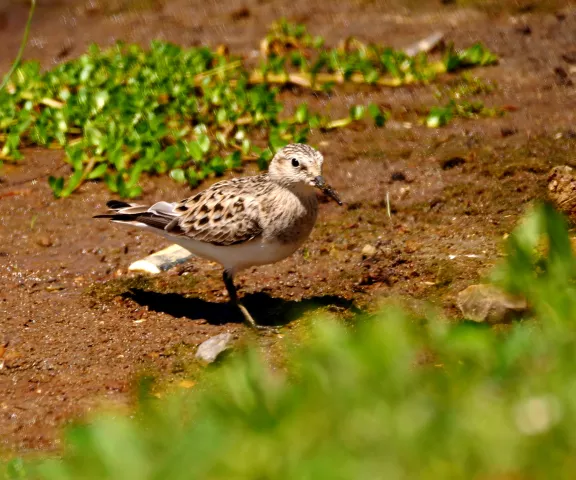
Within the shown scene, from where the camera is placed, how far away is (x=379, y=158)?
8500 mm

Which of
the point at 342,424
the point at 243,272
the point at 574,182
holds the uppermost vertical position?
the point at 342,424

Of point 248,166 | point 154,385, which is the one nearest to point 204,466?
point 154,385

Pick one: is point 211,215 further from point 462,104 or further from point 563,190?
point 462,104

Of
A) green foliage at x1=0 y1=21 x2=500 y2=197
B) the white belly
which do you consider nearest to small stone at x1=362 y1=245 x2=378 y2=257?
the white belly

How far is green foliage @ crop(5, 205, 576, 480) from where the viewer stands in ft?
9.84

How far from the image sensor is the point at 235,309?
679 centimetres

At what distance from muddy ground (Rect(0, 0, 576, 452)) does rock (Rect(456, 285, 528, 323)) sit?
0.97ft

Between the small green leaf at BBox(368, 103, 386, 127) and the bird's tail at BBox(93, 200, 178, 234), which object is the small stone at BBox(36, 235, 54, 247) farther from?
the small green leaf at BBox(368, 103, 386, 127)

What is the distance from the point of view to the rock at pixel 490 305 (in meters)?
5.89

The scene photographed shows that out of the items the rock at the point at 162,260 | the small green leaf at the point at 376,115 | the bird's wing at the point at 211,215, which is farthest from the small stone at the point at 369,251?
the small green leaf at the point at 376,115

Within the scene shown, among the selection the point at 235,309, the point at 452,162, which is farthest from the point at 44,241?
the point at 452,162

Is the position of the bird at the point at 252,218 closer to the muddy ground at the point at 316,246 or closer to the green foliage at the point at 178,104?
the muddy ground at the point at 316,246

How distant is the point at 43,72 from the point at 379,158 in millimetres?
3778

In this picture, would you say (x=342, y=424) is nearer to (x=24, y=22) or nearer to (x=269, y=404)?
(x=269, y=404)
